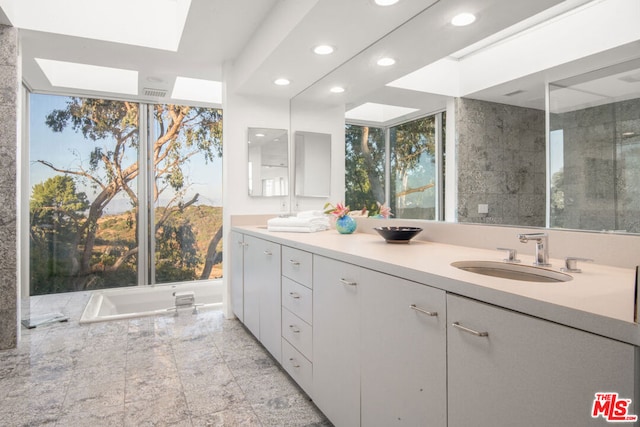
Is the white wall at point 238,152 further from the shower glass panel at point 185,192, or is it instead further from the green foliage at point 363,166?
the shower glass panel at point 185,192

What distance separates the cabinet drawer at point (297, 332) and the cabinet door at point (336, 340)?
0.07m

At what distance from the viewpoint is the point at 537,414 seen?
30.2 inches

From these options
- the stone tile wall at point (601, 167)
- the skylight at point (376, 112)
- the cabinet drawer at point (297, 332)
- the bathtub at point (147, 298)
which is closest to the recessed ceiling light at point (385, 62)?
the skylight at point (376, 112)

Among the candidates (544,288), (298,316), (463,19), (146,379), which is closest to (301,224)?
(298,316)

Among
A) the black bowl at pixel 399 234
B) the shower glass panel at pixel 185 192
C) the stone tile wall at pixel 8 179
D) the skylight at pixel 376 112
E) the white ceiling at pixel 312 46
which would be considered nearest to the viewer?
the white ceiling at pixel 312 46

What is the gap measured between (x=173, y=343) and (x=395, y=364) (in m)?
2.07

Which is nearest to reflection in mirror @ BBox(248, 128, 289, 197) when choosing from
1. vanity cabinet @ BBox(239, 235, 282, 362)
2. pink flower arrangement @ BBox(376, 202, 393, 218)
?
vanity cabinet @ BBox(239, 235, 282, 362)

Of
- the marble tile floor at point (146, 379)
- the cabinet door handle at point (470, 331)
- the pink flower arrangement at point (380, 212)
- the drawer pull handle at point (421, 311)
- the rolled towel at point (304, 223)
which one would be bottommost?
the marble tile floor at point (146, 379)

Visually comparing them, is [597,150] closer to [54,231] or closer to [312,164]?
[312,164]

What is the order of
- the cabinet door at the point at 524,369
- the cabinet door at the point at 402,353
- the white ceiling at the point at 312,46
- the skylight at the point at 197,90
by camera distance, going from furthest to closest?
the skylight at the point at 197,90 → the white ceiling at the point at 312,46 → the cabinet door at the point at 402,353 → the cabinet door at the point at 524,369

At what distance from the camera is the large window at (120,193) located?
12.9 ft

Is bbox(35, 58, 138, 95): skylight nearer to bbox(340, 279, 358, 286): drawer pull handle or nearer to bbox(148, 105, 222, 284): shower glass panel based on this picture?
bbox(148, 105, 222, 284): shower glass panel

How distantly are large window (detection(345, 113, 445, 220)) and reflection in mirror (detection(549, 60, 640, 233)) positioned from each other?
0.59 metres

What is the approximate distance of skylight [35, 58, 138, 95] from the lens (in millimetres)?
3643
